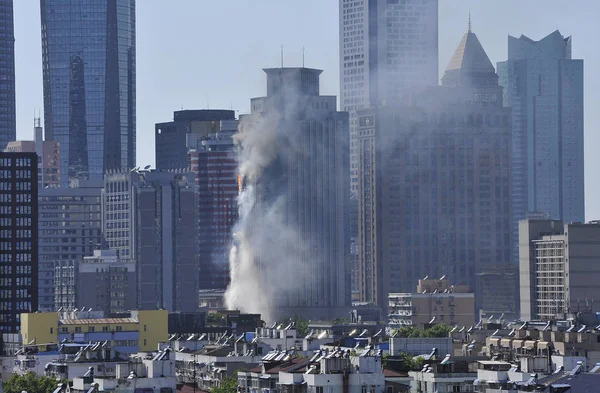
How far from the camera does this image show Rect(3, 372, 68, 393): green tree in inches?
5989

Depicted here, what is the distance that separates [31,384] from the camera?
156 m

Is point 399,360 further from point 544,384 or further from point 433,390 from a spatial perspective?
point 544,384

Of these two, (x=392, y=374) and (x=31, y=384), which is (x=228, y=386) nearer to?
(x=31, y=384)

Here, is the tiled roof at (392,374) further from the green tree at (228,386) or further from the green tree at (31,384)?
the green tree at (31,384)

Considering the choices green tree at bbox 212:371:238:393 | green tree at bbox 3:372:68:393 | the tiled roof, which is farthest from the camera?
green tree at bbox 3:372:68:393

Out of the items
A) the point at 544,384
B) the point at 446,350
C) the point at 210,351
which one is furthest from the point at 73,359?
the point at 544,384

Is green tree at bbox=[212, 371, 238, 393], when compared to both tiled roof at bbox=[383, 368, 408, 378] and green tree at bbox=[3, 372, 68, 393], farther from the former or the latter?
tiled roof at bbox=[383, 368, 408, 378]

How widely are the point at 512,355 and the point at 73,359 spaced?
33567 mm

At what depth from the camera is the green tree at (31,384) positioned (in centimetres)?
15212

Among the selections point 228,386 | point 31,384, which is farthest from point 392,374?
point 31,384

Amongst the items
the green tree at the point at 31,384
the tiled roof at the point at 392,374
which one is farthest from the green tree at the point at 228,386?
the tiled roof at the point at 392,374

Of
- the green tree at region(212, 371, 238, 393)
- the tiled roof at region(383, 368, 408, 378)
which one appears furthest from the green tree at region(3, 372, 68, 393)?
the tiled roof at region(383, 368, 408, 378)

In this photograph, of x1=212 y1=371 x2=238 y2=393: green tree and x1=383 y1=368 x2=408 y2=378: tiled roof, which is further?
x1=212 y1=371 x2=238 y2=393: green tree

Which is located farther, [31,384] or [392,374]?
[31,384]
